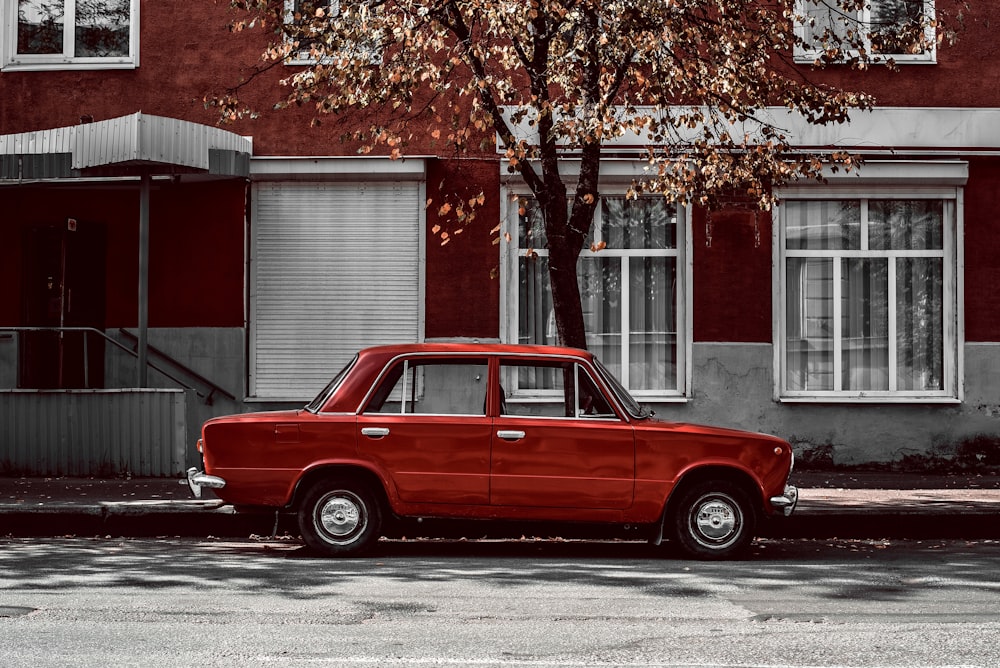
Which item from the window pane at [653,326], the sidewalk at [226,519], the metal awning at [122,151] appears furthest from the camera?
the window pane at [653,326]

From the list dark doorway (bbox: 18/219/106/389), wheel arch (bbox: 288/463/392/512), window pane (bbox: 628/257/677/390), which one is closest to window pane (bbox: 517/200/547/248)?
window pane (bbox: 628/257/677/390)

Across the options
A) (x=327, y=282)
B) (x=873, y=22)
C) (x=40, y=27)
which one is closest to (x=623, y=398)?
(x=327, y=282)

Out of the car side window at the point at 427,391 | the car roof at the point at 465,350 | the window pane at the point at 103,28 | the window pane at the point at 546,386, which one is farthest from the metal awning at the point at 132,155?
the window pane at the point at 546,386

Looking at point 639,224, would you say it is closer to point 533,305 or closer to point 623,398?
point 533,305

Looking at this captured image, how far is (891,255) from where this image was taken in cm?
1605

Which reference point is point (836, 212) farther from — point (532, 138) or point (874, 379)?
point (532, 138)

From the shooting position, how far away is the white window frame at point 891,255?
1586 cm

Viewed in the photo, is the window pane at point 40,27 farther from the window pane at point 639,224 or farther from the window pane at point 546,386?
the window pane at point 546,386

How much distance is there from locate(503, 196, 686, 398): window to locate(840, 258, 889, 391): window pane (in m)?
2.06

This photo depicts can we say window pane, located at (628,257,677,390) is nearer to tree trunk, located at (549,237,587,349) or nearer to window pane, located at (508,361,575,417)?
tree trunk, located at (549,237,587,349)

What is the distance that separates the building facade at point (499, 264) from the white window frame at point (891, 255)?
0.09ft

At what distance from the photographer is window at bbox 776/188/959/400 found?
52.6 feet

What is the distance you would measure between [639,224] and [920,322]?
3.70 m

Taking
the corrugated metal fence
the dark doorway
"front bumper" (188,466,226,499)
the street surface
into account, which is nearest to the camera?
the street surface
